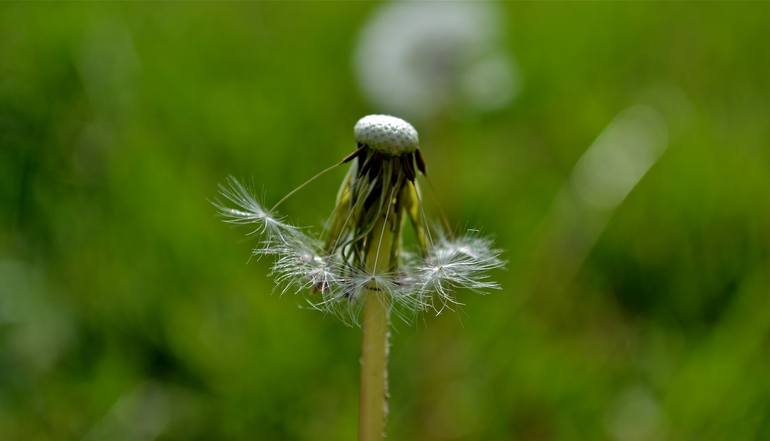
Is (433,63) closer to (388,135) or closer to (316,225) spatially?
(316,225)

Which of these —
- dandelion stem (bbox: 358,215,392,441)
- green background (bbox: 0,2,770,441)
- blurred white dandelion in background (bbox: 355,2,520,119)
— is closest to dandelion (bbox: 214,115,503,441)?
dandelion stem (bbox: 358,215,392,441)

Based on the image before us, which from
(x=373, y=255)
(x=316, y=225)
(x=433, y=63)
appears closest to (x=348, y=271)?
(x=373, y=255)

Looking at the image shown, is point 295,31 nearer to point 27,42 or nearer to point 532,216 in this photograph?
point 27,42

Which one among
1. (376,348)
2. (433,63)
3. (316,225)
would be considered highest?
(433,63)

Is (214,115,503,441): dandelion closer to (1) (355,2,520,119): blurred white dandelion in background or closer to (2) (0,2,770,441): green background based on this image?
(2) (0,2,770,441): green background

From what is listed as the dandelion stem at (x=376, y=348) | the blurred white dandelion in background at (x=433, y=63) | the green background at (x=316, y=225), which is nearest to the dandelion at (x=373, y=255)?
the dandelion stem at (x=376, y=348)

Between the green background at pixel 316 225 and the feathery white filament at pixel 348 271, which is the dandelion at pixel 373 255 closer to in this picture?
the feathery white filament at pixel 348 271
